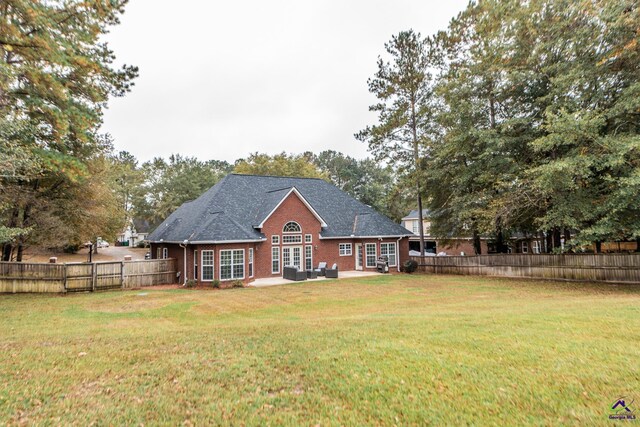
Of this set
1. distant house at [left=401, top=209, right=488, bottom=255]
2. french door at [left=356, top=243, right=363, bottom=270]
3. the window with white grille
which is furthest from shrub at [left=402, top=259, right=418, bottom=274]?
the window with white grille

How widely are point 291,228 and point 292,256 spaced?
1.91m

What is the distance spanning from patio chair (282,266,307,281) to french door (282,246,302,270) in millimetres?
1298

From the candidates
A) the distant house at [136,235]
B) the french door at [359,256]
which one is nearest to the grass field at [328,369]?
the french door at [359,256]

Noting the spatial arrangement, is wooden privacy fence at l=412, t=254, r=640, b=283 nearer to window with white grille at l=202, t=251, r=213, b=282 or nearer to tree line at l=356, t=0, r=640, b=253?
tree line at l=356, t=0, r=640, b=253

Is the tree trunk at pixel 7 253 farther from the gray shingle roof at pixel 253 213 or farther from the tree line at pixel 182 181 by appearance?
the tree line at pixel 182 181

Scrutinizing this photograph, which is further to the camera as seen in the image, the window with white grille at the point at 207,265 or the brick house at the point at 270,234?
the brick house at the point at 270,234

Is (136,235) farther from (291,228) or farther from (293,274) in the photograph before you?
(293,274)

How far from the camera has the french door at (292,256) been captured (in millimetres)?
22375

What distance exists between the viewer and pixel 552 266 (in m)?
18.5

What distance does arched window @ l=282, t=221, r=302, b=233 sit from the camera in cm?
2239

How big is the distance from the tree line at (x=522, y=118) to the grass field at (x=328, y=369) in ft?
22.5

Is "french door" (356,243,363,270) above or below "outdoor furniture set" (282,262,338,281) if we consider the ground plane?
above

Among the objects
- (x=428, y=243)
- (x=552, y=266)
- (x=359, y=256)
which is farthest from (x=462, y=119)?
(x=428, y=243)

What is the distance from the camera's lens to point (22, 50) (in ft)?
36.2
